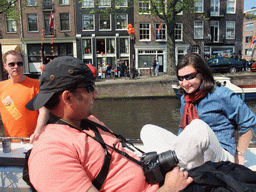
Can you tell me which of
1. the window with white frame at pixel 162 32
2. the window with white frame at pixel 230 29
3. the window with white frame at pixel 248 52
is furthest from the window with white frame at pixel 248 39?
the window with white frame at pixel 162 32

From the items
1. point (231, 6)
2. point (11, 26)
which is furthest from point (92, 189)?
point (231, 6)

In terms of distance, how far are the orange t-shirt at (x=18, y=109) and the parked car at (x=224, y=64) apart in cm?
1372

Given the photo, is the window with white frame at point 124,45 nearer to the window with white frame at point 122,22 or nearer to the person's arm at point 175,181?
the window with white frame at point 122,22

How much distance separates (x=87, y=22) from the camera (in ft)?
61.2

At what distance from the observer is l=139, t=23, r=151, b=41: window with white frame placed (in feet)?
61.8

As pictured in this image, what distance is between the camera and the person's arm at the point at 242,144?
1728 millimetres

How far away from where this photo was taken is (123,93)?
40.1ft

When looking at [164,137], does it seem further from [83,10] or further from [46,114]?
[83,10]

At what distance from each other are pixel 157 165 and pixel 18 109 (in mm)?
1723

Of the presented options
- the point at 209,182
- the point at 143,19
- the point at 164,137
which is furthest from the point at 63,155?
the point at 143,19

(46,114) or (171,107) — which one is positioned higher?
(46,114)

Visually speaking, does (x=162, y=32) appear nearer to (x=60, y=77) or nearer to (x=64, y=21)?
(x=64, y=21)

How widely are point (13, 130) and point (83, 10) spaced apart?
17750 millimetres

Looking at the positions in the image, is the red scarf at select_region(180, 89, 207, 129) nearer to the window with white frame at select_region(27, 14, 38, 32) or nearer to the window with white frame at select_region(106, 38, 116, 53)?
the window with white frame at select_region(106, 38, 116, 53)
